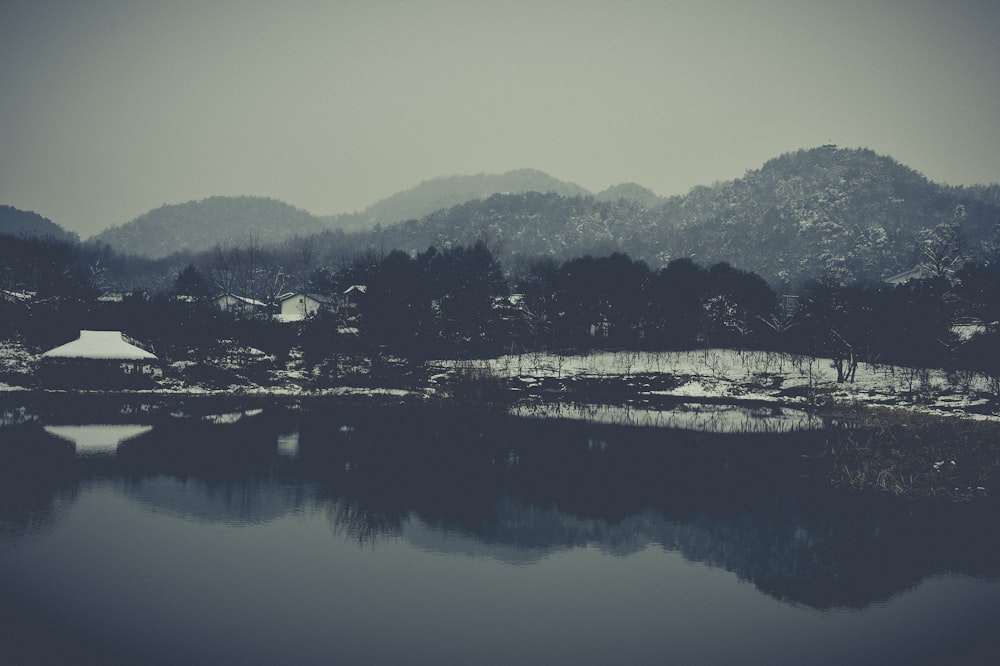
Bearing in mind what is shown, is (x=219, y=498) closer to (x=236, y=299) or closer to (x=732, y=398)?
(x=732, y=398)

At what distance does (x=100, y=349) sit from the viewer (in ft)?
177

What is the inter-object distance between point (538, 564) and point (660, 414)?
27.8 m

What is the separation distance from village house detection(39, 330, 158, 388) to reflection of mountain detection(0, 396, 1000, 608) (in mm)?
13839

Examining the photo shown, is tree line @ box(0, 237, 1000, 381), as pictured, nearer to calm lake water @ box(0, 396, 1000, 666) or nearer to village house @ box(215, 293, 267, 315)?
village house @ box(215, 293, 267, 315)

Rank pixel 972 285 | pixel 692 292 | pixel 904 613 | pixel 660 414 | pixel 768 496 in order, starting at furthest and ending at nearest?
pixel 692 292 < pixel 972 285 < pixel 660 414 < pixel 768 496 < pixel 904 613

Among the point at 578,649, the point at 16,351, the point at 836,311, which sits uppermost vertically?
the point at 836,311

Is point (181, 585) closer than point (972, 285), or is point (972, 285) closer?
point (181, 585)

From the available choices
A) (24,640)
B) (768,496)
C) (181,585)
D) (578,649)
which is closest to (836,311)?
(768,496)

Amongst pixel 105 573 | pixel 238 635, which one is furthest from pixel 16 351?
pixel 238 635

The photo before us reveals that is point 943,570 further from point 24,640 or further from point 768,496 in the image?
point 24,640

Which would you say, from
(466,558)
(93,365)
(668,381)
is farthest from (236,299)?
(466,558)

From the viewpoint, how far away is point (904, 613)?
1991 cm

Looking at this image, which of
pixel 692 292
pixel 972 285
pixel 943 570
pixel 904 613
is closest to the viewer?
pixel 904 613

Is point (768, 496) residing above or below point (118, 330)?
below
